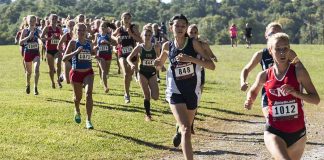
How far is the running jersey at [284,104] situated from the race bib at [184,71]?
220cm

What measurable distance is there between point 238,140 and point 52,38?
8.16m

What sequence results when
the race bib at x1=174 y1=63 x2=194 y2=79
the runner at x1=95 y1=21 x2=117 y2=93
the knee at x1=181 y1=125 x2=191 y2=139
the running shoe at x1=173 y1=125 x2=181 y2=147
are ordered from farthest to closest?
the runner at x1=95 y1=21 x2=117 y2=93, the running shoe at x1=173 y1=125 x2=181 y2=147, the race bib at x1=174 y1=63 x2=194 y2=79, the knee at x1=181 y1=125 x2=191 y2=139

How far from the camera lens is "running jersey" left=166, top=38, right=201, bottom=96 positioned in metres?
8.06

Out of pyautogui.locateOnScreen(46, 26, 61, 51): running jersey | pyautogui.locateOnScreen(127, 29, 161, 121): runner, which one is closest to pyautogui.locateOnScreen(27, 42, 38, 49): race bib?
pyautogui.locateOnScreen(46, 26, 61, 51): running jersey

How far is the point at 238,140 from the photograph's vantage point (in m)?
11.1

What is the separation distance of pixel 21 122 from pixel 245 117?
585 centimetres

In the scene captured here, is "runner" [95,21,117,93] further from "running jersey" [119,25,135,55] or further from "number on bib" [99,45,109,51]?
"running jersey" [119,25,135,55]

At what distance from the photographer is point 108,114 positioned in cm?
1322

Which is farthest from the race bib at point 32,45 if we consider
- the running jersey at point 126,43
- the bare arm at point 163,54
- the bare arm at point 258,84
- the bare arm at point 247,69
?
the bare arm at point 258,84

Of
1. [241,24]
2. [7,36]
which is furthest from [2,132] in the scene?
[241,24]

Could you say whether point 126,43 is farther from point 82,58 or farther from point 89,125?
point 89,125

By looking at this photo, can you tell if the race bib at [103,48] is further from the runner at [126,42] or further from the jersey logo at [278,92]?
the jersey logo at [278,92]

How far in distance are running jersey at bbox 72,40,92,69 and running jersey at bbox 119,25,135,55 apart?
355cm

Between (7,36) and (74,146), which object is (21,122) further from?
(7,36)
